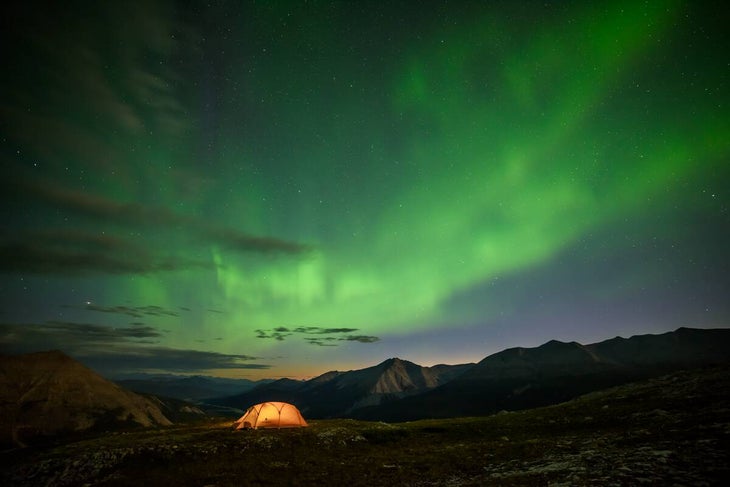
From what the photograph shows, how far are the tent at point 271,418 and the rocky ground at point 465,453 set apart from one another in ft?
8.64

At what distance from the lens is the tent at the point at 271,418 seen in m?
40.9

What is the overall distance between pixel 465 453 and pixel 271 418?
24283 millimetres

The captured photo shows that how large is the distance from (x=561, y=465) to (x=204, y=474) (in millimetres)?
23033

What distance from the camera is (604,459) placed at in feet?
53.4

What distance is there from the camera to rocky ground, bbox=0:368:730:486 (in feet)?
49.3

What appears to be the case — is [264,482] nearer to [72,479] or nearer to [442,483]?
[442,483]

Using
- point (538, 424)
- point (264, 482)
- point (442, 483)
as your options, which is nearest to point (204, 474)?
point (264, 482)

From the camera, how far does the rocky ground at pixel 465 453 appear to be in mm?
15031

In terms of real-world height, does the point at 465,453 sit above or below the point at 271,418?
below

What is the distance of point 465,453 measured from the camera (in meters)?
26.0

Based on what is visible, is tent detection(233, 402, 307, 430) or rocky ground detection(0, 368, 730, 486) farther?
tent detection(233, 402, 307, 430)

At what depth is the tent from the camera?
40.9 metres

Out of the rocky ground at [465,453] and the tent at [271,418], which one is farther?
the tent at [271,418]

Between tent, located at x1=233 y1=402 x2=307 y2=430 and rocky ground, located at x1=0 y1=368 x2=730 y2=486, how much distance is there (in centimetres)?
263
